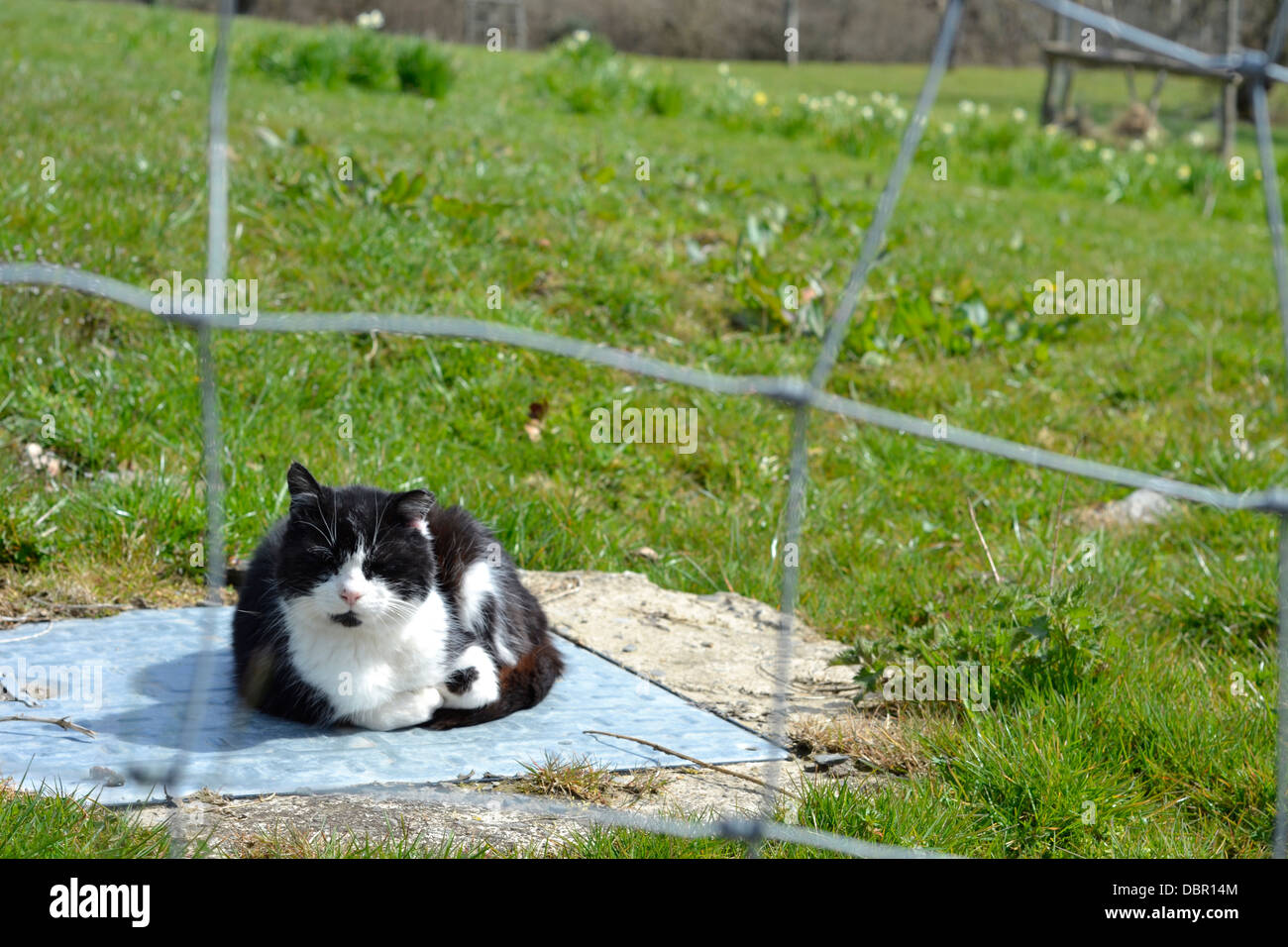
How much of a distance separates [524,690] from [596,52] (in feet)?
36.3

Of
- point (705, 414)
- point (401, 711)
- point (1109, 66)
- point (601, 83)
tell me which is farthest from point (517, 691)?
point (1109, 66)

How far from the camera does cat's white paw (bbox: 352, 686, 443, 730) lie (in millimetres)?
2580

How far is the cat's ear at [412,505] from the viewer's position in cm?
256

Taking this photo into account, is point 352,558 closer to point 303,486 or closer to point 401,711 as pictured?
point 303,486

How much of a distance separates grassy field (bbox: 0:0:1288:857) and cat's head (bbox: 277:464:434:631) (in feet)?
2.15

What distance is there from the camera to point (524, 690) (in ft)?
9.09

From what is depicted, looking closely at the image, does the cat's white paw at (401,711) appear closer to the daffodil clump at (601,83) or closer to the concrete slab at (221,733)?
the concrete slab at (221,733)

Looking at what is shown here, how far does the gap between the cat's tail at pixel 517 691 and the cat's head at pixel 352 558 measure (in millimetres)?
246

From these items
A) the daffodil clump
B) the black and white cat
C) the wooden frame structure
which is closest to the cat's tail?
the black and white cat

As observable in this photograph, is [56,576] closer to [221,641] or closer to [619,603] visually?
[221,641]

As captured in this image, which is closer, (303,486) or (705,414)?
(303,486)

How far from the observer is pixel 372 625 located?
2.57 metres

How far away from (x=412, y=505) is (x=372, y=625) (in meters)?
0.26
